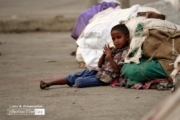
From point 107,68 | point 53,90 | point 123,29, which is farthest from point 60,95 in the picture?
point 123,29

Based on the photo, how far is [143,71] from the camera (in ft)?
20.5

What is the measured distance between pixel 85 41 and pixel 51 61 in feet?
3.71

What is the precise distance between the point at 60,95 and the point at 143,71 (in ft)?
2.97

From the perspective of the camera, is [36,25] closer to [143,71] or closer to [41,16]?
[41,16]

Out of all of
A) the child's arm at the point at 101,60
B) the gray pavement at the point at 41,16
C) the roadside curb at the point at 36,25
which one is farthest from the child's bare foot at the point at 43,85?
the roadside curb at the point at 36,25

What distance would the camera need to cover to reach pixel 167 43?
6.36 meters

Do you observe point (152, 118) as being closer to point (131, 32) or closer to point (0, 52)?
point (131, 32)

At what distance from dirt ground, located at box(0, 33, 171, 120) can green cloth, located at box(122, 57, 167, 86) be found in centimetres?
15

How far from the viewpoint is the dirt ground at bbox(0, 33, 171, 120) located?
17.0 ft

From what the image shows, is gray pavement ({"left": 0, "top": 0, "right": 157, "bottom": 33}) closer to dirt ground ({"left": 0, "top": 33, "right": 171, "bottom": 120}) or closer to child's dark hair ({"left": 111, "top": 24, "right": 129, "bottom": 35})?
dirt ground ({"left": 0, "top": 33, "right": 171, "bottom": 120})

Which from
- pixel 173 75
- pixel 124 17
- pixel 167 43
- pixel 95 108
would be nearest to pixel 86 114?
pixel 95 108

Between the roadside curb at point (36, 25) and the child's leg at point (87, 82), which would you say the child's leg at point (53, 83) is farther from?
the roadside curb at point (36, 25)

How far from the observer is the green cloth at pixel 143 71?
622cm

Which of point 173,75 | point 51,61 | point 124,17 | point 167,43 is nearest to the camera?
point 173,75
